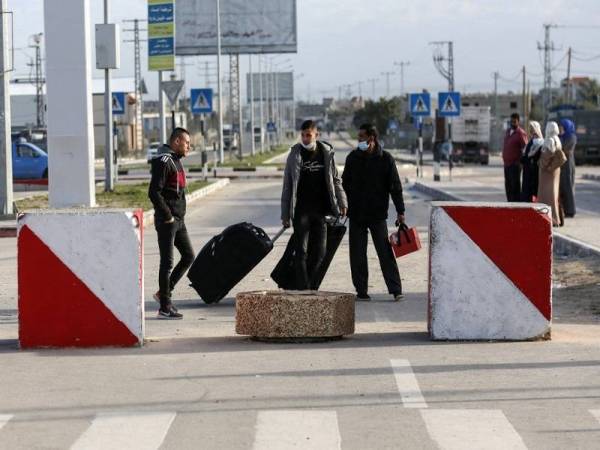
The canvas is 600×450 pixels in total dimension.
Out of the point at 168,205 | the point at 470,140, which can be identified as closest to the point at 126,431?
the point at 168,205

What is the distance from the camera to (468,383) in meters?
8.80

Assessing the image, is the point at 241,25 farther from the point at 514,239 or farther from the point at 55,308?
the point at 55,308

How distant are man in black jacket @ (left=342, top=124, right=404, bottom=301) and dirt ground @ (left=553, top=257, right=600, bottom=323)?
1.71m

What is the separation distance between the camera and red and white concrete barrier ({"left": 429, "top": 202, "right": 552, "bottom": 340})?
10477mm

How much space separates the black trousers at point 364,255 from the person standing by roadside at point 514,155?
9672 millimetres

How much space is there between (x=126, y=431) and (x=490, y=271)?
4.07m

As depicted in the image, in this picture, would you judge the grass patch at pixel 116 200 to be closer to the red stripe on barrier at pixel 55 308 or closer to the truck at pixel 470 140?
the red stripe on barrier at pixel 55 308

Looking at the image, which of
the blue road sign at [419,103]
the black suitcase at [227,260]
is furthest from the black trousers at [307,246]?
the blue road sign at [419,103]

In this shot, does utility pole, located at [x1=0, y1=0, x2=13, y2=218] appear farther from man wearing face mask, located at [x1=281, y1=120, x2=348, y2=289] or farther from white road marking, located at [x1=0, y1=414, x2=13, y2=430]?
white road marking, located at [x1=0, y1=414, x2=13, y2=430]

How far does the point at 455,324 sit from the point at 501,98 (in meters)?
183

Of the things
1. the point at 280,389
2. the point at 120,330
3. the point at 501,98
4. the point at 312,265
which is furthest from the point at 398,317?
the point at 501,98

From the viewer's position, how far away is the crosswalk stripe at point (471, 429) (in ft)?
23.0

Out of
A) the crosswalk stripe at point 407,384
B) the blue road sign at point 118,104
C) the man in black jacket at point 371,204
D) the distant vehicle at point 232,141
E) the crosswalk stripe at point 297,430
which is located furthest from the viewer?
the distant vehicle at point 232,141

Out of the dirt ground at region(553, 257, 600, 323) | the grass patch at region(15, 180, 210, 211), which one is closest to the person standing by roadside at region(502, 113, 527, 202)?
the dirt ground at region(553, 257, 600, 323)
